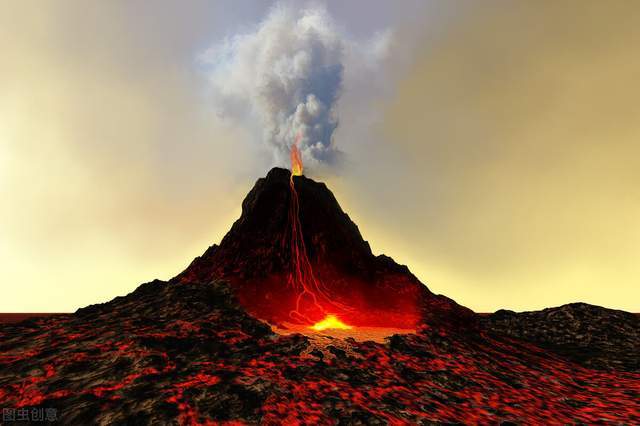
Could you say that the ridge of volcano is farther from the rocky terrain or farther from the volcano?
the rocky terrain

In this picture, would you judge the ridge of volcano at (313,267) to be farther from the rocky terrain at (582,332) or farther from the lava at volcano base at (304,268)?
the rocky terrain at (582,332)

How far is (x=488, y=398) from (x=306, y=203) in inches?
598

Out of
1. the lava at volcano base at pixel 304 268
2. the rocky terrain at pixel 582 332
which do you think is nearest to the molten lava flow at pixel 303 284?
the lava at volcano base at pixel 304 268

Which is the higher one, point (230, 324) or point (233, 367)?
point (230, 324)

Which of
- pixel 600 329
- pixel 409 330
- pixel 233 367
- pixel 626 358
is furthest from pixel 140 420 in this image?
pixel 600 329

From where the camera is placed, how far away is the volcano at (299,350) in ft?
33.7

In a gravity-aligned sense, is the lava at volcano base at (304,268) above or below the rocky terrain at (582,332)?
above

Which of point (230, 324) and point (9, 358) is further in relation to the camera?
point (230, 324)

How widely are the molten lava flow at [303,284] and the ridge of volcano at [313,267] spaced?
166 mm

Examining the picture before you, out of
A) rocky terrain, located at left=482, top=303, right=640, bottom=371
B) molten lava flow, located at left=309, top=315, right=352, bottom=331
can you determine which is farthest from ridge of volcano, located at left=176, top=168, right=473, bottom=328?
rocky terrain, located at left=482, top=303, right=640, bottom=371

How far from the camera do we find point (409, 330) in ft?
59.1

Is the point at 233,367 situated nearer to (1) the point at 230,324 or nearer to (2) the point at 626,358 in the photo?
(1) the point at 230,324

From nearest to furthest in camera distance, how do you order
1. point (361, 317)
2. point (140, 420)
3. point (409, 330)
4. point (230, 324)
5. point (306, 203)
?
point (140, 420) → point (230, 324) → point (409, 330) → point (361, 317) → point (306, 203)

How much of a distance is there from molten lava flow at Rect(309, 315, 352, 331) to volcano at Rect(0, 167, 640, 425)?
0.08 meters
